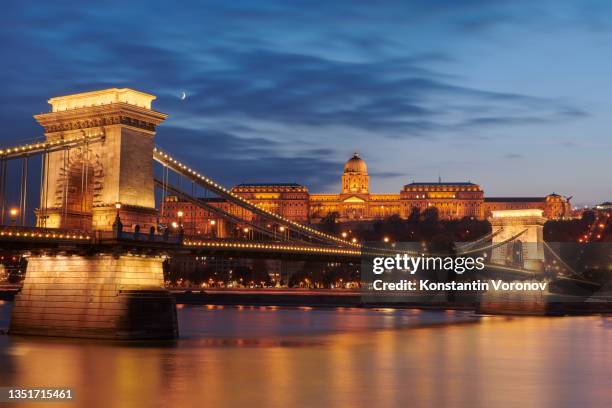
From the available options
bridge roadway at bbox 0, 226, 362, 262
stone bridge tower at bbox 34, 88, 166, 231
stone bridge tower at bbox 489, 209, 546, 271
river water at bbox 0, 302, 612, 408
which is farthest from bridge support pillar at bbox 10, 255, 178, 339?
stone bridge tower at bbox 489, 209, 546, 271

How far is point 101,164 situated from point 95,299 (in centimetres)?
621

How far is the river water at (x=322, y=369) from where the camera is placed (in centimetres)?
2878

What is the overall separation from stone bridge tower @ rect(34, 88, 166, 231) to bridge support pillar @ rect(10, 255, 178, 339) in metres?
2.13

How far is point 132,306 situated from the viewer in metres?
40.4

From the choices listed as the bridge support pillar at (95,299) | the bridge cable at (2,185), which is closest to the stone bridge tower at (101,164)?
the bridge support pillar at (95,299)

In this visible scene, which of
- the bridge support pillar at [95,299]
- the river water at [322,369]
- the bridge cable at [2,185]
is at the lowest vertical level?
the river water at [322,369]

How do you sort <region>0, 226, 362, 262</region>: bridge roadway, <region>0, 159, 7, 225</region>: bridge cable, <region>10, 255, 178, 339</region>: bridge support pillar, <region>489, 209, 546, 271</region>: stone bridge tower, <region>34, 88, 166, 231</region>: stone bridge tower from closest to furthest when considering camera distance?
<region>0, 226, 362, 262</region>: bridge roadway → <region>0, 159, 7, 225</region>: bridge cable → <region>10, 255, 178, 339</region>: bridge support pillar → <region>34, 88, 166, 231</region>: stone bridge tower → <region>489, 209, 546, 271</region>: stone bridge tower

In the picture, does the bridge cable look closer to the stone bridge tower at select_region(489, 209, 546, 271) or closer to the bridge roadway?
the bridge roadway

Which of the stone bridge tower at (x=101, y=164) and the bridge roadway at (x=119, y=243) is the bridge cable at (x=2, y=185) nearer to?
the bridge roadway at (x=119, y=243)

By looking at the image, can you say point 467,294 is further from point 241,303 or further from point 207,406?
point 207,406

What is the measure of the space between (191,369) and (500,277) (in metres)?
62.4

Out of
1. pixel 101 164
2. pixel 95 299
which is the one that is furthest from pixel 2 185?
pixel 95 299

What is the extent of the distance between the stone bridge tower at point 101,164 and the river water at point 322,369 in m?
5.96

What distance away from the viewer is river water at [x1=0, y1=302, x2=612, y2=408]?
28781mm
